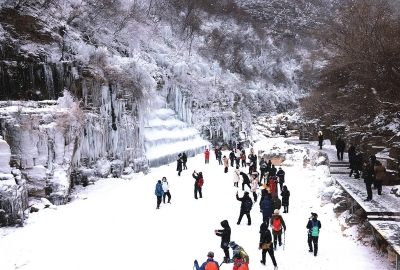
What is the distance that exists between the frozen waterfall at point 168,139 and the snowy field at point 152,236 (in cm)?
757

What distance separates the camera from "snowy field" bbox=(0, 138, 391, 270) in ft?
24.2

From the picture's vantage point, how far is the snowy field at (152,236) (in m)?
7.36

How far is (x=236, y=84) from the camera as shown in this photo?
38.5m

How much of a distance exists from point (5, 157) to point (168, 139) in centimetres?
1393

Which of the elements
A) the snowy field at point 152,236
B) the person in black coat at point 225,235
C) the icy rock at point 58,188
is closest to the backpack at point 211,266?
the person in black coat at point 225,235

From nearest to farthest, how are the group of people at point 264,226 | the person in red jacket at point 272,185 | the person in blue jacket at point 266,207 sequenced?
the group of people at point 264,226 → the person in blue jacket at point 266,207 → the person in red jacket at point 272,185

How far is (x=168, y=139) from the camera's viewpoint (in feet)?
76.1

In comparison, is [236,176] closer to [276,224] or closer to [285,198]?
[285,198]

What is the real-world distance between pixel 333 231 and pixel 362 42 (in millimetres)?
10909

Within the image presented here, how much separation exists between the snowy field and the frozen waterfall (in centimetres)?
757

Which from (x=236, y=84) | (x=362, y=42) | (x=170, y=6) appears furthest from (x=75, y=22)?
(x=170, y=6)

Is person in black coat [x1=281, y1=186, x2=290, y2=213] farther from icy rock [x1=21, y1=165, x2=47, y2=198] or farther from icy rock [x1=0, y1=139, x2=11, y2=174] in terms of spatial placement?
icy rock [x1=0, y1=139, x2=11, y2=174]

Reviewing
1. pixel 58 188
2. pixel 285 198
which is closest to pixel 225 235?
pixel 285 198

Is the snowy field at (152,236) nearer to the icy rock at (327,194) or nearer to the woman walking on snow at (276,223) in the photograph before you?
the icy rock at (327,194)
